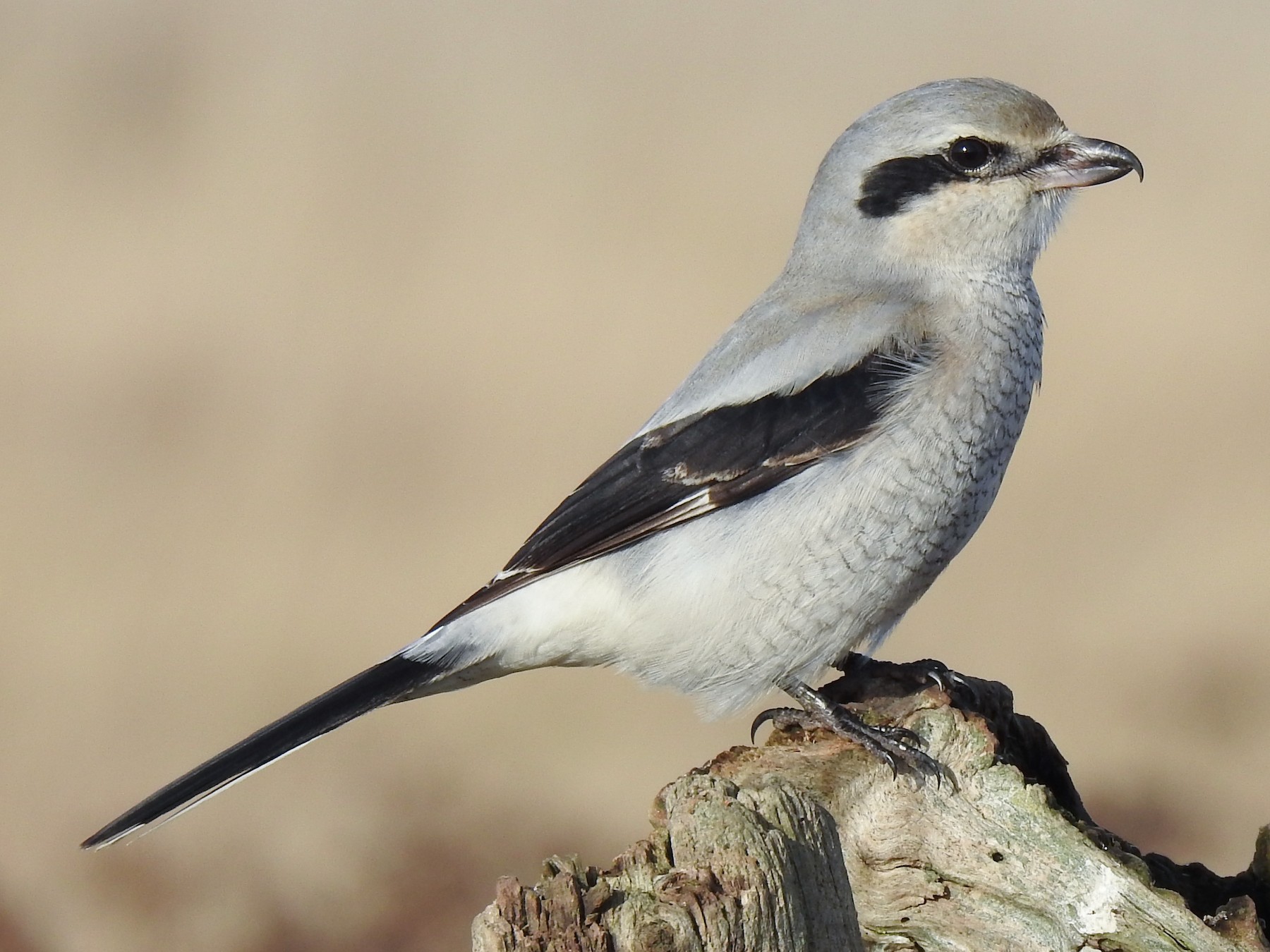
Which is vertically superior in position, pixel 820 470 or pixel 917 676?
pixel 820 470

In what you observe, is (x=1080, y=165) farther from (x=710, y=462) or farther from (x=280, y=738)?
(x=280, y=738)

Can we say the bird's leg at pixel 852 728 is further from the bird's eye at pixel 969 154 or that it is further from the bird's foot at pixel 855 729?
the bird's eye at pixel 969 154

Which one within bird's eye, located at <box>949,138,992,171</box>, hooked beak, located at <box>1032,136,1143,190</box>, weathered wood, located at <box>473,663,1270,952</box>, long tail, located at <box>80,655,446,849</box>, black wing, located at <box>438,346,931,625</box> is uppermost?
bird's eye, located at <box>949,138,992,171</box>

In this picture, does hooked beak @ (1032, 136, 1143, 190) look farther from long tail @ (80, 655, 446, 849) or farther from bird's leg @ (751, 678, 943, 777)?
long tail @ (80, 655, 446, 849)

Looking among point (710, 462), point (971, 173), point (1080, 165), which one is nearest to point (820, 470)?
point (710, 462)

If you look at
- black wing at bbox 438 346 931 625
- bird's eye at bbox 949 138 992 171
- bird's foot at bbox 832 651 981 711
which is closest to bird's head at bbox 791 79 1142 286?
bird's eye at bbox 949 138 992 171

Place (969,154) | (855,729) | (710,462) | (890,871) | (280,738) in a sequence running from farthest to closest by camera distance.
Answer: (969,154)
(710,462)
(280,738)
(855,729)
(890,871)
